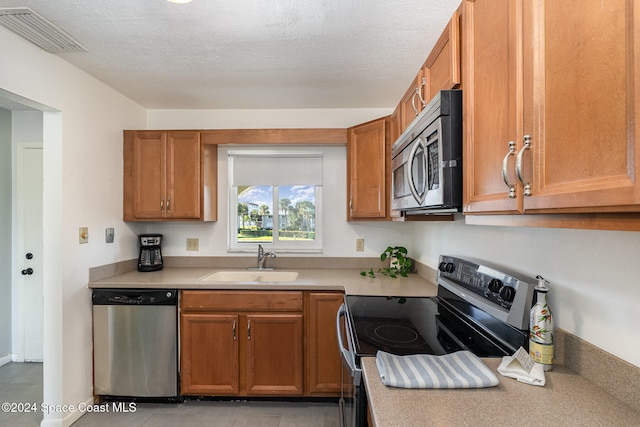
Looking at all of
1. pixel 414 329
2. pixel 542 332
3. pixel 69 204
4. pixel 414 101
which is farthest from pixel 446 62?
pixel 69 204

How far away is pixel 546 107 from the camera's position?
2.14 ft

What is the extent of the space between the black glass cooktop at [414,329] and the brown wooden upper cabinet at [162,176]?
1614mm

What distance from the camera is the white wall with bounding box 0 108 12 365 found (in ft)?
8.80

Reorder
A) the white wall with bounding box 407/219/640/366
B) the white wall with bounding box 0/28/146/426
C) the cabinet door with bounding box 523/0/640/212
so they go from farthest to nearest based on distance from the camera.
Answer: the white wall with bounding box 0/28/146/426
the white wall with bounding box 407/219/640/366
the cabinet door with bounding box 523/0/640/212

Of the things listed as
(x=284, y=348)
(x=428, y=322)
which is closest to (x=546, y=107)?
(x=428, y=322)

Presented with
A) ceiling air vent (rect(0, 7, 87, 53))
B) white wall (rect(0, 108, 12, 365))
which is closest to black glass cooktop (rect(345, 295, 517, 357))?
ceiling air vent (rect(0, 7, 87, 53))

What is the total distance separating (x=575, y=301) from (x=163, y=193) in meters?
2.67

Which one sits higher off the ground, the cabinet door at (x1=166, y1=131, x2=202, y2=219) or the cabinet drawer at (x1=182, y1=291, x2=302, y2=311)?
the cabinet door at (x1=166, y1=131, x2=202, y2=219)

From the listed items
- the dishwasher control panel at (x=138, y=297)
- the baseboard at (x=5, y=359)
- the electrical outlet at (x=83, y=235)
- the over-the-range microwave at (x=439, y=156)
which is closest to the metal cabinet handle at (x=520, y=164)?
the over-the-range microwave at (x=439, y=156)

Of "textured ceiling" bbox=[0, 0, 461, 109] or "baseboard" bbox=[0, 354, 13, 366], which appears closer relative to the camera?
"textured ceiling" bbox=[0, 0, 461, 109]

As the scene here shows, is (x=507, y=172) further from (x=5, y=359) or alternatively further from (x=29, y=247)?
(x=5, y=359)

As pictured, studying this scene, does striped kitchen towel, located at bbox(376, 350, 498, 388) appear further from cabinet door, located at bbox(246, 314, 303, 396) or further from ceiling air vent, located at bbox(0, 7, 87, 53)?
ceiling air vent, located at bbox(0, 7, 87, 53)

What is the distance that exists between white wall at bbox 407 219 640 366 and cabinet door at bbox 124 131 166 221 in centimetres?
248

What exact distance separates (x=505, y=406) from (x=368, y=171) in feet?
5.95
